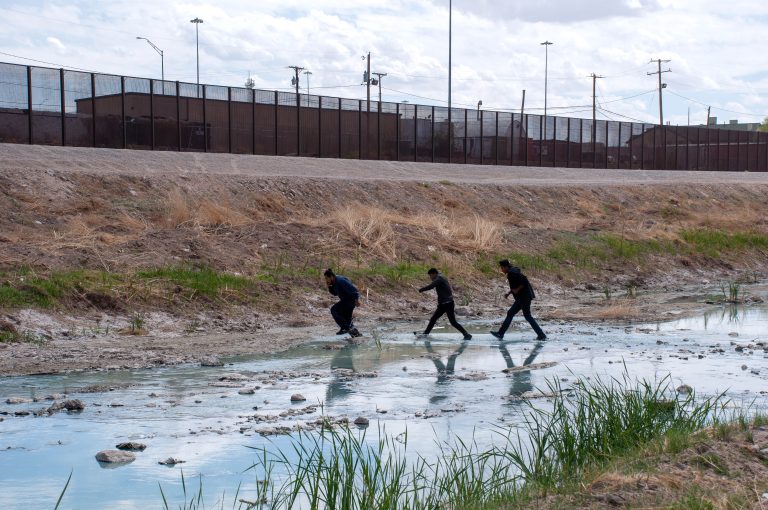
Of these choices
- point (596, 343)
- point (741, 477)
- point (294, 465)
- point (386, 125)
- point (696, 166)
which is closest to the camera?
point (741, 477)

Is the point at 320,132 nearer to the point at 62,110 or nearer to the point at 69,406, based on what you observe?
the point at 62,110

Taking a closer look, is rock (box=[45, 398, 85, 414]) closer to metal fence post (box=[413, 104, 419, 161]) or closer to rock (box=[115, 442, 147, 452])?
rock (box=[115, 442, 147, 452])

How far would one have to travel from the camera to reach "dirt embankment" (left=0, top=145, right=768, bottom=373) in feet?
66.5

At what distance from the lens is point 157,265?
899 inches

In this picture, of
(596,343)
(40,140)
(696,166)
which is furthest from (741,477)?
(696,166)

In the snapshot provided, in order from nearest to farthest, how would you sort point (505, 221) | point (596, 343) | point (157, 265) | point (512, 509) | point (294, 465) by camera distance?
point (512, 509)
point (294, 465)
point (596, 343)
point (157, 265)
point (505, 221)

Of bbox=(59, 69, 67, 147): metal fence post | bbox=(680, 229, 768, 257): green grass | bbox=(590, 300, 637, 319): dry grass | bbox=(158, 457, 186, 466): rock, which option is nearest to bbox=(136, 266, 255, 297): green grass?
bbox=(590, 300, 637, 319): dry grass

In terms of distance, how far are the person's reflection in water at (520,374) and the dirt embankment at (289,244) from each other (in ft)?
13.9

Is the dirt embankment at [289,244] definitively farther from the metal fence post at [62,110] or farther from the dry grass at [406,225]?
the metal fence post at [62,110]

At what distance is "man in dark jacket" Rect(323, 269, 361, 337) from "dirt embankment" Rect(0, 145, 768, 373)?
3.25 feet

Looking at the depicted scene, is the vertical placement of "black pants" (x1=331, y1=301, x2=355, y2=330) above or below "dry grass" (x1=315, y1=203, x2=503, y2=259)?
below

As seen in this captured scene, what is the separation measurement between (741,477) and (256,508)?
3.76m

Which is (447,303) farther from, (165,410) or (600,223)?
(600,223)

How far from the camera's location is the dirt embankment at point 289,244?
20281mm
